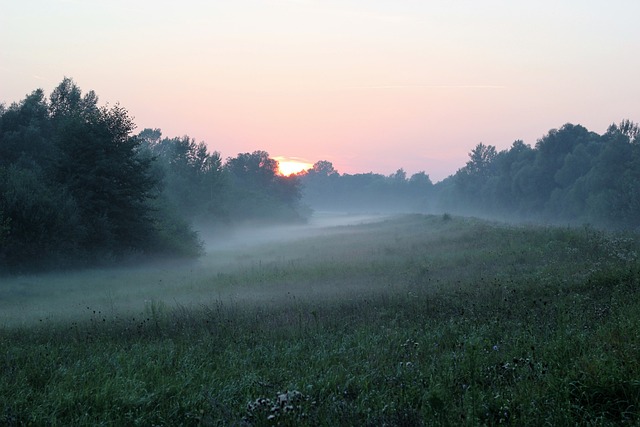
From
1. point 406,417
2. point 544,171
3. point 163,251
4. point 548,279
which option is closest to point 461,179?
point 544,171

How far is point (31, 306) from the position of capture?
58.2ft

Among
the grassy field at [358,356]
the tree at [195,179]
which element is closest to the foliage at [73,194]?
the grassy field at [358,356]

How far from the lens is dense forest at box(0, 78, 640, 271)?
2716 cm

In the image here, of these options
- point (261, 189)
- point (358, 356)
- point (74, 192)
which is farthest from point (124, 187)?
point (261, 189)

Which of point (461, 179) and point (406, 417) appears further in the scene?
point (461, 179)

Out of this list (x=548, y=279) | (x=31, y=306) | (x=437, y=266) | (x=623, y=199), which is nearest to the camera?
(x=548, y=279)

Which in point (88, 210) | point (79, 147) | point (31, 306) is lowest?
point (31, 306)

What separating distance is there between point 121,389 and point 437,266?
15071 mm

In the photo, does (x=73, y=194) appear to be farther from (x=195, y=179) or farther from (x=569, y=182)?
(x=569, y=182)

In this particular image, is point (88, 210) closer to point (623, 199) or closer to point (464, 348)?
point (464, 348)

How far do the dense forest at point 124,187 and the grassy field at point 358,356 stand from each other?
13.7 m

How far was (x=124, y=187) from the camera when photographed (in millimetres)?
31797

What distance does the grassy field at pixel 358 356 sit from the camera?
5340 mm

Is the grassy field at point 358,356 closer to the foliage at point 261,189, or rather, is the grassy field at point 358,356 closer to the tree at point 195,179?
the tree at point 195,179
